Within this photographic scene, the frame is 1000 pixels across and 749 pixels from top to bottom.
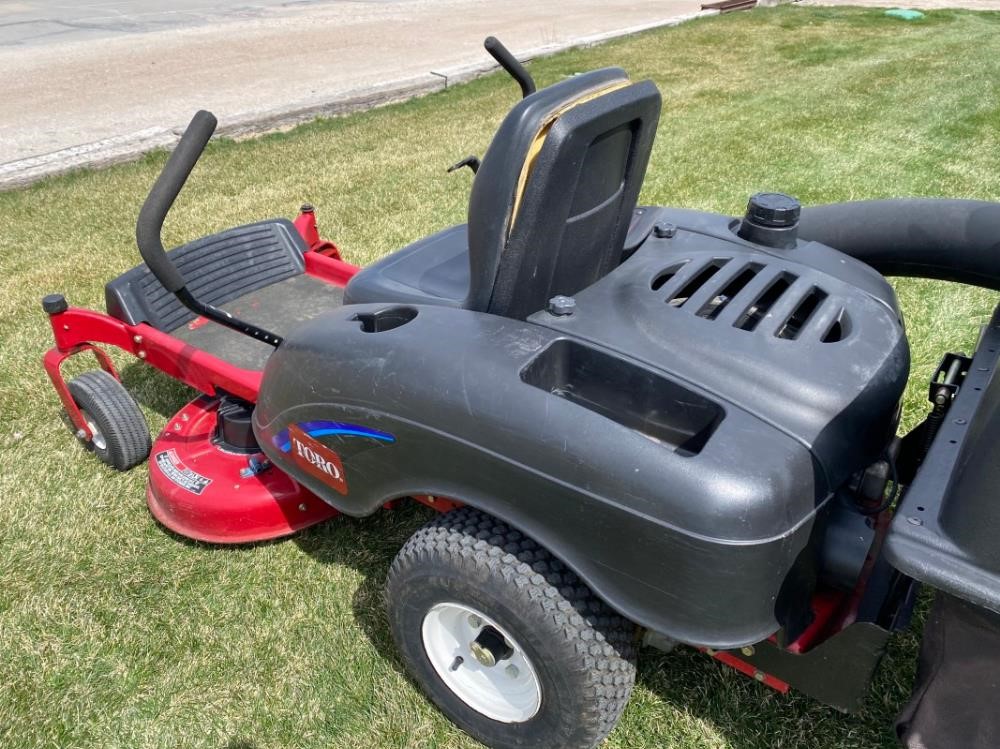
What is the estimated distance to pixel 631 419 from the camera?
61.4 inches

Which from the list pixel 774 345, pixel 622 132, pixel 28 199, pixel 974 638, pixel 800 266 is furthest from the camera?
pixel 28 199

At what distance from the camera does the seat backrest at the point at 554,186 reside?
1.52 m

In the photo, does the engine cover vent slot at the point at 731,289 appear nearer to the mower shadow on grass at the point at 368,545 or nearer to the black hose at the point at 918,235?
the black hose at the point at 918,235

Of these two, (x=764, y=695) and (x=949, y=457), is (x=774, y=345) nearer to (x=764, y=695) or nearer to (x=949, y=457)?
(x=949, y=457)

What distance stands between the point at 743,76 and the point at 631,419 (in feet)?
22.3

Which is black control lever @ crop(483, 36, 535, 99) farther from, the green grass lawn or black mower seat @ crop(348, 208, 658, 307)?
the green grass lawn

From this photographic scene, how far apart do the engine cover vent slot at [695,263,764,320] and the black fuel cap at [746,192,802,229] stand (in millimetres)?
175

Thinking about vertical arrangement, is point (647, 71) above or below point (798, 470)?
below

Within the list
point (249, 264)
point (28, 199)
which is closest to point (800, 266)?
point (249, 264)

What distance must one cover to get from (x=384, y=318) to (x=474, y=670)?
753 mm

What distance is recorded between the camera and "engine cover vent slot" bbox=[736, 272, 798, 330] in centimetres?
170

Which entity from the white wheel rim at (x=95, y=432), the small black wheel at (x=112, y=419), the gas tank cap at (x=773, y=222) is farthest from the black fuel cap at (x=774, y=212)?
the white wheel rim at (x=95, y=432)

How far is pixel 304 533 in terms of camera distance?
231 cm

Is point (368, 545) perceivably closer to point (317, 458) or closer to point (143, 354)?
point (317, 458)
